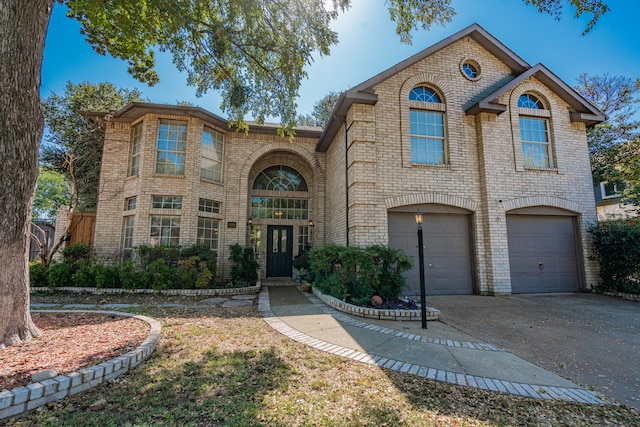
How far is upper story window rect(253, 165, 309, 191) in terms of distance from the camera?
38.6 feet

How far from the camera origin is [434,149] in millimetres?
8258

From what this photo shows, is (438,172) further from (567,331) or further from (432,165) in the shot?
(567,331)

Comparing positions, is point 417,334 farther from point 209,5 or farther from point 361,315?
point 209,5

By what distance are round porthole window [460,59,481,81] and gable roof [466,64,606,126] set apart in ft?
3.11

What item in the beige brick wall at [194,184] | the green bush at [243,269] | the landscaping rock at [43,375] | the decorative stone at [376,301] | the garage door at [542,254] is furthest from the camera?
the beige brick wall at [194,184]

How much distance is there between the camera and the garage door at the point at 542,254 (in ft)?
26.6

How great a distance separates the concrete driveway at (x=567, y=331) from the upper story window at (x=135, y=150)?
1070cm

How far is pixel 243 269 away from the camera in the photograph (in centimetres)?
920

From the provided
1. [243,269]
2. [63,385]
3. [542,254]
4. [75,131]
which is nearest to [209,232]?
[243,269]

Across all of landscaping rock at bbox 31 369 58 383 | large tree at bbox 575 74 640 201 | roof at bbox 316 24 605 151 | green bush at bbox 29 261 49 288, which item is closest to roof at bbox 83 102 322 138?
roof at bbox 316 24 605 151

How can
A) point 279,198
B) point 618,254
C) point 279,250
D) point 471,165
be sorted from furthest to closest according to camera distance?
point 279,198, point 279,250, point 471,165, point 618,254

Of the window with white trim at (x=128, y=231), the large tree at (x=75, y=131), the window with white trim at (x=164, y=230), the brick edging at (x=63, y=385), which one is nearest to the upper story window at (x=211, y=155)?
the window with white trim at (x=164, y=230)

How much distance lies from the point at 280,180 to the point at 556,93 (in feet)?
33.5

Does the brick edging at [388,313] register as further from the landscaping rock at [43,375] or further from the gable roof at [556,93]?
the gable roof at [556,93]
